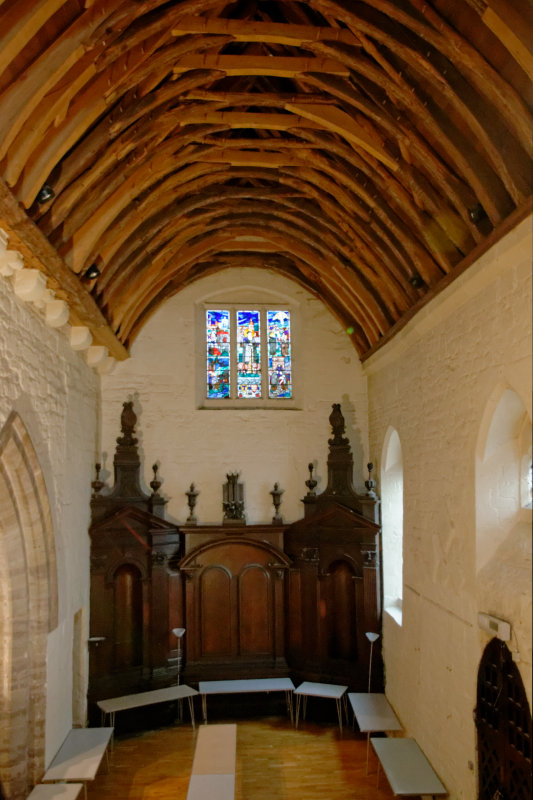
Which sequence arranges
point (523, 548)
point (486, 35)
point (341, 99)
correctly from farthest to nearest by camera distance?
point (341, 99)
point (523, 548)
point (486, 35)

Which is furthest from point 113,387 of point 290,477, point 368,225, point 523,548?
point 523,548

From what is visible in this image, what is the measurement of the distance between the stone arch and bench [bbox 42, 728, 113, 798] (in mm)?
195

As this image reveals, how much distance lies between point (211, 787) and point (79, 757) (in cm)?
144

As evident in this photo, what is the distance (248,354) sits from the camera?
10094 mm

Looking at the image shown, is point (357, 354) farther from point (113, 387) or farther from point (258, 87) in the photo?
point (258, 87)

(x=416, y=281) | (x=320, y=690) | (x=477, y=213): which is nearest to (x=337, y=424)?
(x=416, y=281)

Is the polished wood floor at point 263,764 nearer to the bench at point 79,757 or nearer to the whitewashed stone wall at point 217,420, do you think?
the bench at point 79,757

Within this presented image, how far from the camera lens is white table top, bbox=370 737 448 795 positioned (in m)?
5.60

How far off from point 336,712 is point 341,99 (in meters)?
7.24

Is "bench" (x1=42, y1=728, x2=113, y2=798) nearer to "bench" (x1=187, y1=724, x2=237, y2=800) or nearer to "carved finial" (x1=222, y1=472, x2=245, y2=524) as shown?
"bench" (x1=187, y1=724, x2=237, y2=800)

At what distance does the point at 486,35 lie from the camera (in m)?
4.03

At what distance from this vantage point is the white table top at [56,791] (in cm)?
555

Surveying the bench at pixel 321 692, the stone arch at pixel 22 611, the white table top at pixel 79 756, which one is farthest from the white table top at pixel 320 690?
the stone arch at pixel 22 611

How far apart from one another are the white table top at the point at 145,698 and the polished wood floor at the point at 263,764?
1.59 feet
